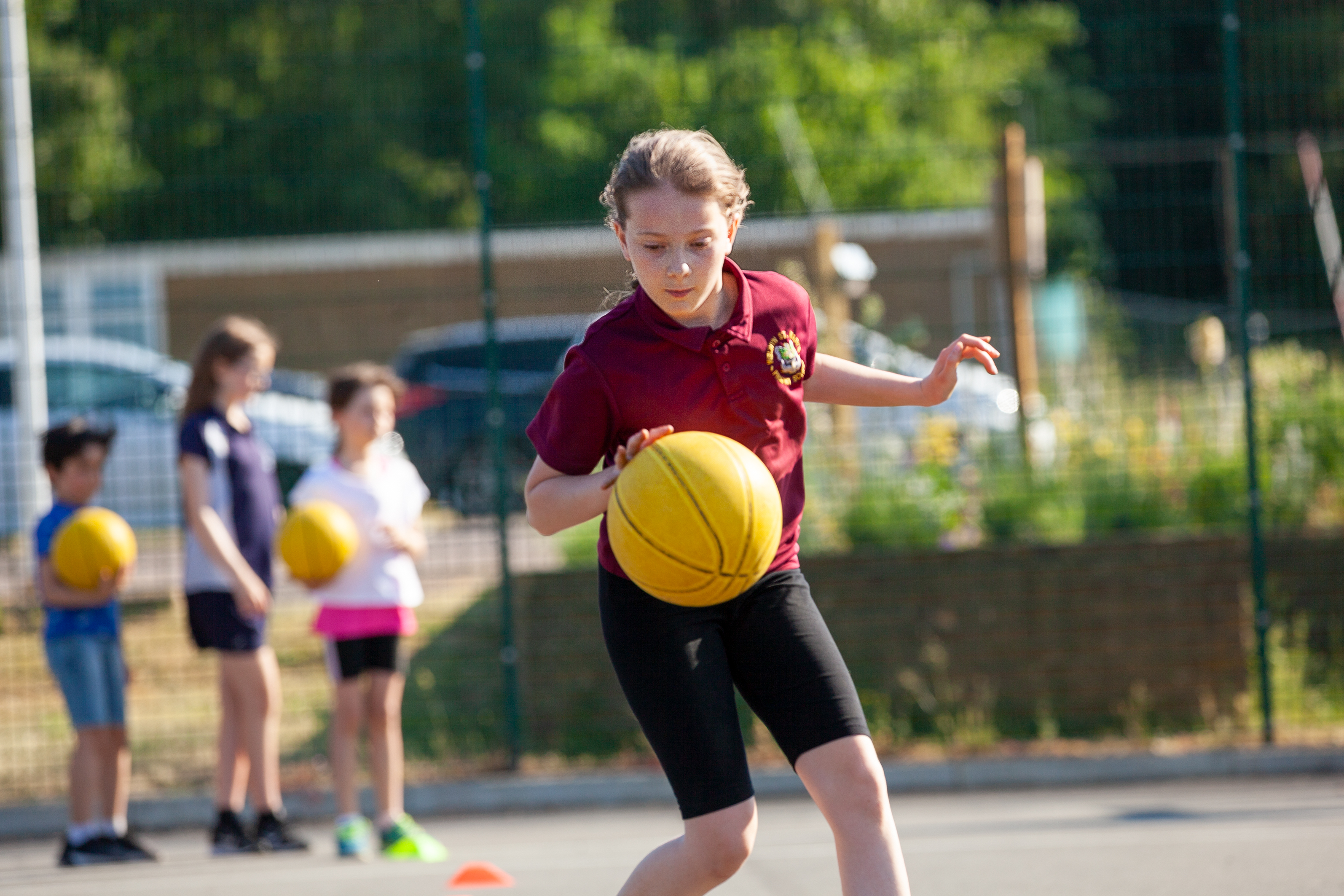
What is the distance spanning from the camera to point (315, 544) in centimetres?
565

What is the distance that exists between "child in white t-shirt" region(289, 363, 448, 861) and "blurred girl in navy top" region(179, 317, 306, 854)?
0.86ft

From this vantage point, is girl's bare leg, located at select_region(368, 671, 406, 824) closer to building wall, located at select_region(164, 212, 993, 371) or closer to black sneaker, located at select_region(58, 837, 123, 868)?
black sneaker, located at select_region(58, 837, 123, 868)

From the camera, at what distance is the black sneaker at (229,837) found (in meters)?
5.93

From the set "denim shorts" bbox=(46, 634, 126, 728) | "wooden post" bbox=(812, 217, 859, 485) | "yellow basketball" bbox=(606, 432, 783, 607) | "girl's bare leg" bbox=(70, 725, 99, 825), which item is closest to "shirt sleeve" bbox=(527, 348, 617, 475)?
"yellow basketball" bbox=(606, 432, 783, 607)

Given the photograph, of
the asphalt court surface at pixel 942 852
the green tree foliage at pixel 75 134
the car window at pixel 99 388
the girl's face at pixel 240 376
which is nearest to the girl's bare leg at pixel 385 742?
the asphalt court surface at pixel 942 852

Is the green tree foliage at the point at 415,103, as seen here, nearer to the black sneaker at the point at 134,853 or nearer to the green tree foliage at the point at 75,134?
the green tree foliage at the point at 75,134

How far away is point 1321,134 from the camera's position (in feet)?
24.3

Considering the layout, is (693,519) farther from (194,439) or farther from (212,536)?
(194,439)

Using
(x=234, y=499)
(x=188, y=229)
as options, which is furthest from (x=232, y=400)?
(x=188, y=229)

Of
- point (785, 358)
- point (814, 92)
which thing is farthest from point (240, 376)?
point (814, 92)

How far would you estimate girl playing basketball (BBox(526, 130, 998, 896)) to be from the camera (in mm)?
2912

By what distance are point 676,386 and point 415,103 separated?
19.1 feet

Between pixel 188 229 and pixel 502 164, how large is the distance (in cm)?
175

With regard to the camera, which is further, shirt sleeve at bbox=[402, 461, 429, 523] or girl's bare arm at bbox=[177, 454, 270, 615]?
shirt sleeve at bbox=[402, 461, 429, 523]
